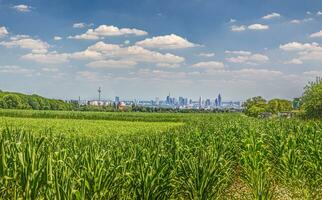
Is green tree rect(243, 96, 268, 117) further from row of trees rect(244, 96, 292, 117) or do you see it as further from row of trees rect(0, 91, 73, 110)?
row of trees rect(0, 91, 73, 110)

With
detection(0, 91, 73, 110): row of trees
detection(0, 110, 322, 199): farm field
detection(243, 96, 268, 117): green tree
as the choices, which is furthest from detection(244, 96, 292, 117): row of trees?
detection(0, 110, 322, 199): farm field

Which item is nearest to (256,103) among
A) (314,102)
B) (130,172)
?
(314,102)

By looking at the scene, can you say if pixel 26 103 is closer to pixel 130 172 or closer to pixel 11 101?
pixel 11 101

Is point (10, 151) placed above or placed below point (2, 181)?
above

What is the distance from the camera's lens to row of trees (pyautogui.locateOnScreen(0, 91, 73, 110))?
405 ft

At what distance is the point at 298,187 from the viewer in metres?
11.0

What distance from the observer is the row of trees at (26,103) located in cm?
12341

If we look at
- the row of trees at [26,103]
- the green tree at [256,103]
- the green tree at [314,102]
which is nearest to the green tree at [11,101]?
the row of trees at [26,103]

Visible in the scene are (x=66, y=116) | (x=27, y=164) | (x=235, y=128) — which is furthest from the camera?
(x=66, y=116)

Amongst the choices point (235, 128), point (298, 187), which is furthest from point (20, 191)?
point (235, 128)

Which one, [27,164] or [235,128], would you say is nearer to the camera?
[27,164]

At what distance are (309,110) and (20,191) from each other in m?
59.7

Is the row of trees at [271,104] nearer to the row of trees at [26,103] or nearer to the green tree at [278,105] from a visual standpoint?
the green tree at [278,105]

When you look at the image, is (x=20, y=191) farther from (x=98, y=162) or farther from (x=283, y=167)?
(x=283, y=167)
